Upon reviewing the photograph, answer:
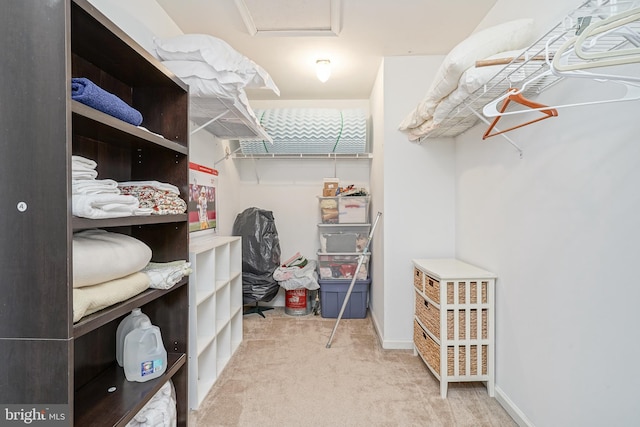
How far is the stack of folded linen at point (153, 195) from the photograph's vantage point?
1267mm

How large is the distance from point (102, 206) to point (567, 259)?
1733 mm

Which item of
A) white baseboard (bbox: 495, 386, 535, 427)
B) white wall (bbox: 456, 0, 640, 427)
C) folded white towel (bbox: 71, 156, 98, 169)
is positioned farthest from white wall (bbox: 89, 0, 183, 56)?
white baseboard (bbox: 495, 386, 535, 427)

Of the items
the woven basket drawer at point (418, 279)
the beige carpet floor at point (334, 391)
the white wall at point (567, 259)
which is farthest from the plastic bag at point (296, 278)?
the white wall at point (567, 259)

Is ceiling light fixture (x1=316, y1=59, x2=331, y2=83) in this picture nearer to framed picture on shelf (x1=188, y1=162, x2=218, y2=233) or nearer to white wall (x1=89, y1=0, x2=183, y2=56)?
white wall (x1=89, y1=0, x2=183, y2=56)

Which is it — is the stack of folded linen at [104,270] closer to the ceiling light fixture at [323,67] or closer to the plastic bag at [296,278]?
the ceiling light fixture at [323,67]

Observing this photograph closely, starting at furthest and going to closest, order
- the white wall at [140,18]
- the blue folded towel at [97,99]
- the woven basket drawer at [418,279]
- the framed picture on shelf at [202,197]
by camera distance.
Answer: the framed picture on shelf at [202,197]
the woven basket drawer at [418,279]
the white wall at [140,18]
the blue folded towel at [97,99]

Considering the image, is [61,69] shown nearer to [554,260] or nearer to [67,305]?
[67,305]

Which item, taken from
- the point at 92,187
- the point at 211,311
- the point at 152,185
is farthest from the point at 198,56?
the point at 211,311

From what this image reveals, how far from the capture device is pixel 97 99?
0.93 metres

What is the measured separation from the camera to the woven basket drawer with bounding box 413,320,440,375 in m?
2.08

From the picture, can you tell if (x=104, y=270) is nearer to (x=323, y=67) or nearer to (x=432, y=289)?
(x=432, y=289)

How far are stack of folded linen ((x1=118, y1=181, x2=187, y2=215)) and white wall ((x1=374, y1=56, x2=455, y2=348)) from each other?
179cm

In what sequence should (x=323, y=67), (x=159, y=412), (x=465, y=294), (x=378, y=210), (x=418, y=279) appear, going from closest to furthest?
(x=159, y=412) → (x=465, y=294) → (x=418, y=279) → (x=323, y=67) → (x=378, y=210)

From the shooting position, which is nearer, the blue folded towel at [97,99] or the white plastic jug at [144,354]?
the blue folded towel at [97,99]
